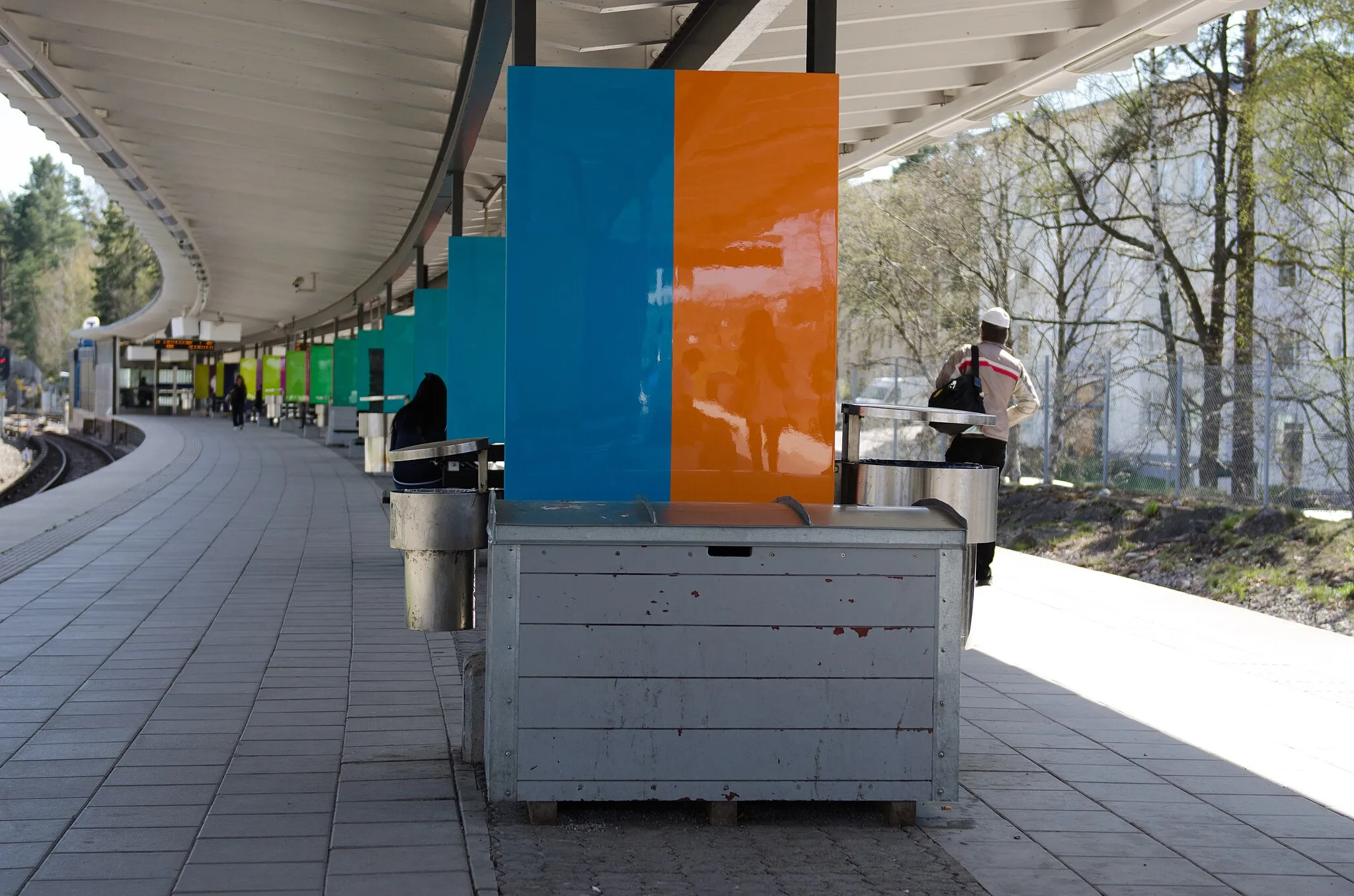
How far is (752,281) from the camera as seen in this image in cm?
564

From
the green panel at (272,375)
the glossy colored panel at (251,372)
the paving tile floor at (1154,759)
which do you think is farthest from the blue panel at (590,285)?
the glossy colored panel at (251,372)

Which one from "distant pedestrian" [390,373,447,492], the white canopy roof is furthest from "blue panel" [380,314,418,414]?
"distant pedestrian" [390,373,447,492]

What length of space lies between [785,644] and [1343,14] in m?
12.1

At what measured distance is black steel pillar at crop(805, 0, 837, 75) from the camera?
5.72 m

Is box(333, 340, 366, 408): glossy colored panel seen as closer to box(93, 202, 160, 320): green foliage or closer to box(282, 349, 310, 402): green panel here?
box(282, 349, 310, 402): green panel

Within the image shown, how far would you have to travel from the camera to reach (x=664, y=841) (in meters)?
4.27

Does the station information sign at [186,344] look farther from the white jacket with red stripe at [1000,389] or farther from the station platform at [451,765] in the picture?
the white jacket with red stripe at [1000,389]

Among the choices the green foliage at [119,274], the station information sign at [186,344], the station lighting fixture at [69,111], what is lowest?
the station information sign at [186,344]

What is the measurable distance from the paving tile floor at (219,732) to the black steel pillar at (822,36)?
10.3 feet

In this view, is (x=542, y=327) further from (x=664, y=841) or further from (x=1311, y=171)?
(x=1311, y=171)

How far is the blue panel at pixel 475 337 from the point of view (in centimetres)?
1217

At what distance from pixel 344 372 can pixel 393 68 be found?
23211mm

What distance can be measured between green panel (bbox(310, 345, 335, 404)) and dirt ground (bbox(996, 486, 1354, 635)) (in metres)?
21.3

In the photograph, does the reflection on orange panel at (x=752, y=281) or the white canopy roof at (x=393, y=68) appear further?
the white canopy roof at (x=393, y=68)
